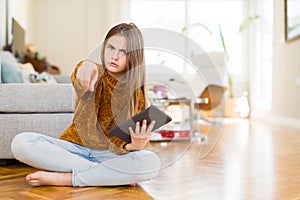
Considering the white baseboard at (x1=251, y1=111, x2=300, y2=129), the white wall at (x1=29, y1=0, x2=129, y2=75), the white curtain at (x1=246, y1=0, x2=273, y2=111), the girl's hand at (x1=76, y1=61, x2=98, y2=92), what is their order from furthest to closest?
the white wall at (x1=29, y1=0, x2=129, y2=75) < the white curtain at (x1=246, y1=0, x2=273, y2=111) < the white baseboard at (x1=251, y1=111, x2=300, y2=129) < the girl's hand at (x1=76, y1=61, x2=98, y2=92)

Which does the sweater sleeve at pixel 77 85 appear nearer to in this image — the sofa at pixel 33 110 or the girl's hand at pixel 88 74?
the girl's hand at pixel 88 74

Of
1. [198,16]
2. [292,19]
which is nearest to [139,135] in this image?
[292,19]

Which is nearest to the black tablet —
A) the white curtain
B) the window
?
the white curtain

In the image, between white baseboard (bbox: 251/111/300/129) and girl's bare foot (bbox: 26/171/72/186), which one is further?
white baseboard (bbox: 251/111/300/129)

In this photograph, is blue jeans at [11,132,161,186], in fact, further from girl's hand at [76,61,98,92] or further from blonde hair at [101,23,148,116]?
girl's hand at [76,61,98,92]

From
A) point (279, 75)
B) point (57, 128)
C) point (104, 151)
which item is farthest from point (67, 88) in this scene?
point (279, 75)

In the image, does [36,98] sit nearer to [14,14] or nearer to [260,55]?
[14,14]

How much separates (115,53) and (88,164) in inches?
17.3

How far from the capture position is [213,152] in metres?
2.62

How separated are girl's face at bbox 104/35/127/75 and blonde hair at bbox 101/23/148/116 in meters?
0.01

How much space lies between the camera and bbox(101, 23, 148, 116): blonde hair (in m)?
1.49

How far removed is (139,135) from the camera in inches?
56.2

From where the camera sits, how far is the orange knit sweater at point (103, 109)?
1.54 m

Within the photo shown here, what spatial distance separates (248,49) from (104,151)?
5394 millimetres
